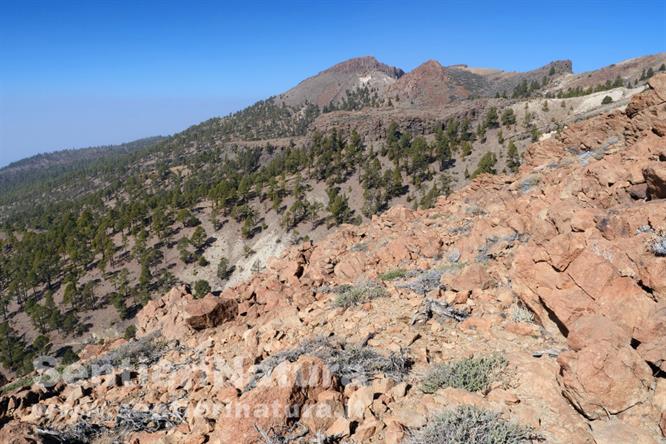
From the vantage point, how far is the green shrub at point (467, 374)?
6.57 meters

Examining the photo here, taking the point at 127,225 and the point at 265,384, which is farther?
the point at 127,225

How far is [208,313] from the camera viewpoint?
13625 millimetres

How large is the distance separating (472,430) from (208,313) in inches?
406

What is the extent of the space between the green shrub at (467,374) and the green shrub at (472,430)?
0.87 meters

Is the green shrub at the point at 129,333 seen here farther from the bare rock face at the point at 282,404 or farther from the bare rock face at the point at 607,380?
the bare rock face at the point at 607,380

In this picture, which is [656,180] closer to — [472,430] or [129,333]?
[472,430]

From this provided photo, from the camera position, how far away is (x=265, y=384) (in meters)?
6.66

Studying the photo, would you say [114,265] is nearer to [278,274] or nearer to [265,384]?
[278,274]

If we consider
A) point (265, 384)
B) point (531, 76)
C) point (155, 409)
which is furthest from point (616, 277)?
point (531, 76)


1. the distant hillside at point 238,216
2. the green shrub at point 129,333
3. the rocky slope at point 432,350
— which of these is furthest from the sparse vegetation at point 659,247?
the distant hillside at point 238,216

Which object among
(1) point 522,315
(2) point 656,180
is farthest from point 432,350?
(2) point 656,180

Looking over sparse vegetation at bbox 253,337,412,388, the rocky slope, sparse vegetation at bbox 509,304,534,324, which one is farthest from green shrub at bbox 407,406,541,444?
sparse vegetation at bbox 509,304,534,324

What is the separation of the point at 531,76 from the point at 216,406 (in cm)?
20997

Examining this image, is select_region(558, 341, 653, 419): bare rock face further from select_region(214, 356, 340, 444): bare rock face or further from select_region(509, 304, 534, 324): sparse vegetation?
select_region(214, 356, 340, 444): bare rock face
